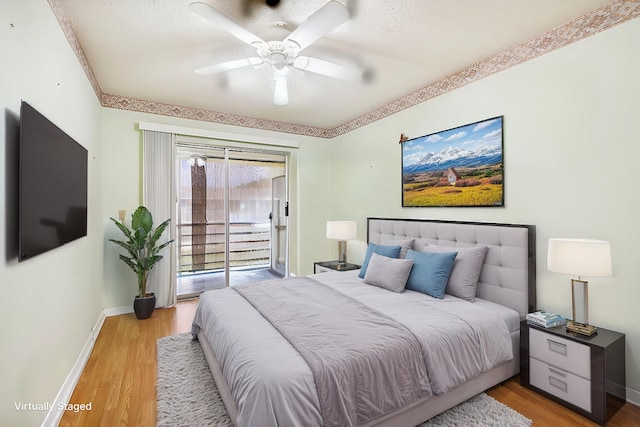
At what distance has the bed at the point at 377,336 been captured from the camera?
Result: 4.73 feet

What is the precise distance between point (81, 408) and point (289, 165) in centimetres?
382

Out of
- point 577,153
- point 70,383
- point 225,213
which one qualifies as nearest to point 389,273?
point 577,153

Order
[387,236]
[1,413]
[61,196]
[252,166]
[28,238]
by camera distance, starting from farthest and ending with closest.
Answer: [252,166] < [387,236] < [61,196] < [28,238] < [1,413]

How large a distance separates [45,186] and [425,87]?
3.46m

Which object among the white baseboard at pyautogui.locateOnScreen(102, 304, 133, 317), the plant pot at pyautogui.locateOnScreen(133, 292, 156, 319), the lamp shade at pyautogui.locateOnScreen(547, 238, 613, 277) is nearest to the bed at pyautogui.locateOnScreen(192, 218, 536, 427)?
the lamp shade at pyautogui.locateOnScreen(547, 238, 613, 277)

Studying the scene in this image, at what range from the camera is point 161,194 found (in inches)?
155

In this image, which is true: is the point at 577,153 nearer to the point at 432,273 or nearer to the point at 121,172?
the point at 432,273

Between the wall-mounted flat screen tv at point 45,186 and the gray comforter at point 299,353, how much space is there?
112 cm

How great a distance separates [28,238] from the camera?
1396 mm

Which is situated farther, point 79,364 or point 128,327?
point 128,327

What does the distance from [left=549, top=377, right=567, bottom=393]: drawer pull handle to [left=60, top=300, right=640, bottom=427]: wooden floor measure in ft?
0.39

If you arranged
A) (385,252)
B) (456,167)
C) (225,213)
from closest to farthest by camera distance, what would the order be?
(456,167) < (385,252) < (225,213)

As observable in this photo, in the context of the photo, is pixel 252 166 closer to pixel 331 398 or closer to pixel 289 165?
pixel 289 165

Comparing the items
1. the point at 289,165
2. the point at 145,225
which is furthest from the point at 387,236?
the point at 145,225
